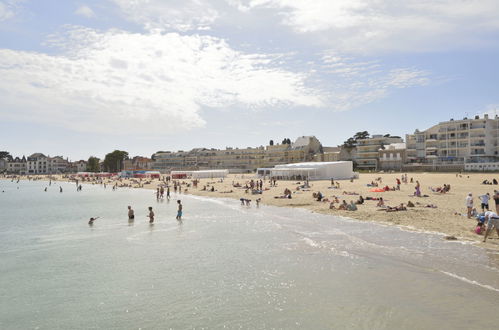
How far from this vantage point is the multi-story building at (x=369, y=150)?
84.1 m

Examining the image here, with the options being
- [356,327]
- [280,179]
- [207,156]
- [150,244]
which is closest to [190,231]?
[150,244]

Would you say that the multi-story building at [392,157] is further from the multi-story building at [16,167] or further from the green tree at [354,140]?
the multi-story building at [16,167]

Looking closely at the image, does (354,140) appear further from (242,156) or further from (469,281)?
(469,281)

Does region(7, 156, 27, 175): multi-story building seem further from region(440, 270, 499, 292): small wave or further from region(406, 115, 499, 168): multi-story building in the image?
region(440, 270, 499, 292): small wave

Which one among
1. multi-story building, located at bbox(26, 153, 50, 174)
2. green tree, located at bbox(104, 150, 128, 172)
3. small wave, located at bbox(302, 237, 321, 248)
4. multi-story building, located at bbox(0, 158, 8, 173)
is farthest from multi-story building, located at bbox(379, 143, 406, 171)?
multi-story building, located at bbox(0, 158, 8, 173)

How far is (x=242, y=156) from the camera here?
120000mm

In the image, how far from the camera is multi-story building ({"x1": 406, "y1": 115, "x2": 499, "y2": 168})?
210 feet

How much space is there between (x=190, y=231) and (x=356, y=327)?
1255 cm

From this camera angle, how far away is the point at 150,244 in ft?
51.0

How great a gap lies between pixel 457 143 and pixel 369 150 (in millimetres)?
20930

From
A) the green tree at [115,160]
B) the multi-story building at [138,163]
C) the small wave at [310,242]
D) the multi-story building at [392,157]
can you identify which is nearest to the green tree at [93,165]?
the multi-story building at [138,163]

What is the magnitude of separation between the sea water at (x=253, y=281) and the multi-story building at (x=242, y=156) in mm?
87557

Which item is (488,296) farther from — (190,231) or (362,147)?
(362,147)

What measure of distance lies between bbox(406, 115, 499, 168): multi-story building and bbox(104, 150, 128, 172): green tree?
9757cm
